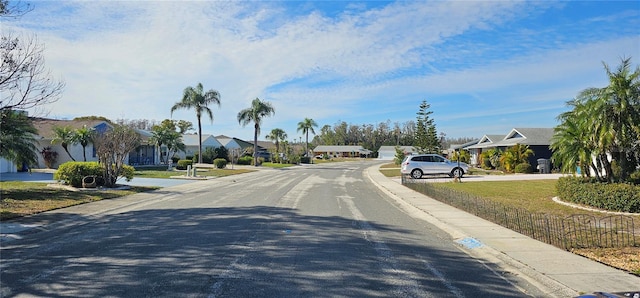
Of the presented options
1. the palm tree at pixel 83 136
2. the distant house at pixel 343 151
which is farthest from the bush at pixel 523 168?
the distant house at pixel 343 151

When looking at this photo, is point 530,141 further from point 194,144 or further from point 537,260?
point 194,144

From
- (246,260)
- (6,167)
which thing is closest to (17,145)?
(246,260)

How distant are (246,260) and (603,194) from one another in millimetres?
11945

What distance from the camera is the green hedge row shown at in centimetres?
1279

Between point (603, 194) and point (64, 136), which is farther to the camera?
point (64, 136)

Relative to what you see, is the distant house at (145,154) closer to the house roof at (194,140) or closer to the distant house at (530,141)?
the house roof at (194,140)

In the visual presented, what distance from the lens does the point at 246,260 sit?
688 cm

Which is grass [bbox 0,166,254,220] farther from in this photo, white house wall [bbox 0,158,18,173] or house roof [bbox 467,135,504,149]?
house roof [bbox 467,135,504,149]

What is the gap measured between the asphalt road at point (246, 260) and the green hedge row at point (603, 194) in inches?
248

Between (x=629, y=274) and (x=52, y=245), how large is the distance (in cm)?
963

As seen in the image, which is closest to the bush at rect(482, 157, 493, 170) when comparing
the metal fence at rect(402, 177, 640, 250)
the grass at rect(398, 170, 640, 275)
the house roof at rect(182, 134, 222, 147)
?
the grass at rect(398, 170, 640, 275)

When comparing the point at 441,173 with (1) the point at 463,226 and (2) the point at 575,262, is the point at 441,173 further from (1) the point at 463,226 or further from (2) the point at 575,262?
(2) the point at 575,262

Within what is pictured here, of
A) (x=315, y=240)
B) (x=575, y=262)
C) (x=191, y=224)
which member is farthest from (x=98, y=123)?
(x=575, y=262)

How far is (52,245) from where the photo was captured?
816cm
